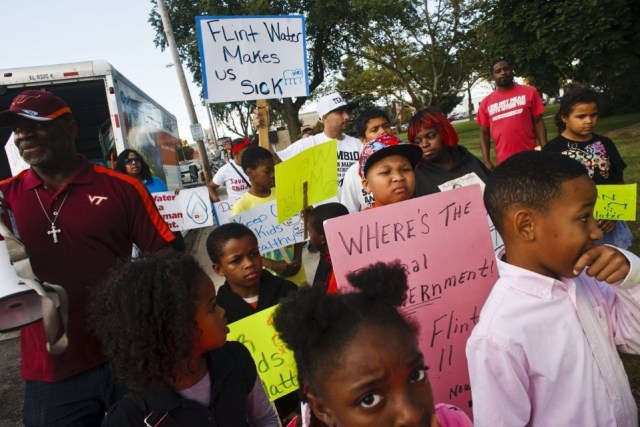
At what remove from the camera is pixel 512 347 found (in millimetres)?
1428

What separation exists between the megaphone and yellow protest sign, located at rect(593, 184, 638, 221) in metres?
3.30

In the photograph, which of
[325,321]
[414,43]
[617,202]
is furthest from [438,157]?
[414,43]

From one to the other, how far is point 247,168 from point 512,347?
9.53ft

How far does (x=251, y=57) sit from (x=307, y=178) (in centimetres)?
144

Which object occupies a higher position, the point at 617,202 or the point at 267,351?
the point at 617,202

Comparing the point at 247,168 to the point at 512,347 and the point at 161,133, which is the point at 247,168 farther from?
the point at 161,133

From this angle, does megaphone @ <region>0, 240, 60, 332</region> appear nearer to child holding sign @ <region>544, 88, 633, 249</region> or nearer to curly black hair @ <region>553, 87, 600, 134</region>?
child holding sign @ <region>544, 88, 633, 249</region>

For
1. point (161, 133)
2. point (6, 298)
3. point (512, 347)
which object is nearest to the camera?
point (512, 347)

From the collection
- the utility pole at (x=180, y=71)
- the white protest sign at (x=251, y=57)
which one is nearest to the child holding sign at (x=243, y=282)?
the white protest sign at (x=251, y=57)

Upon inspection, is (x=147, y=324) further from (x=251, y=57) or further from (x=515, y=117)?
(x=515, y=117)

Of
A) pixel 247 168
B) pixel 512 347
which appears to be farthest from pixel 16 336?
pixel 512 347

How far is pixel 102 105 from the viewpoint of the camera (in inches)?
358

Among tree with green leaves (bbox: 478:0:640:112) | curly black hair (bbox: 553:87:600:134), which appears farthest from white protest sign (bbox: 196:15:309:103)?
tree with green leaves (bbox: 478:0:640:112)

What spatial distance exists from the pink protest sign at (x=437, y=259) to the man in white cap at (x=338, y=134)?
8.93 ft
